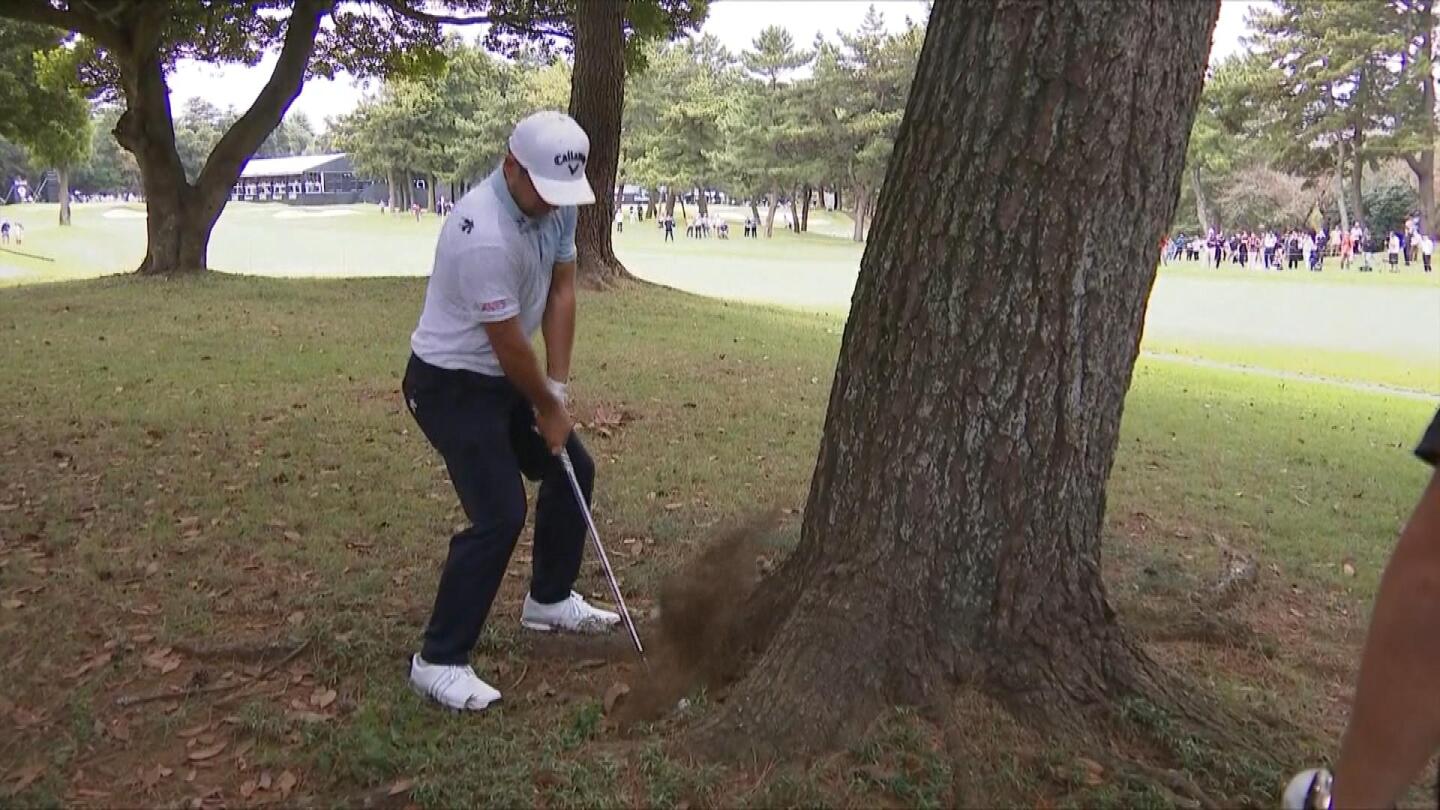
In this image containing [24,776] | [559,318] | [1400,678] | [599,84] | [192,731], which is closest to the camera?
[1400,678]

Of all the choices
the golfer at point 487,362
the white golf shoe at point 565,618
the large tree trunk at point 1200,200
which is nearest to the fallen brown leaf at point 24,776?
the golfer at point 487,362

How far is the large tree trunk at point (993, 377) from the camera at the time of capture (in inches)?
113

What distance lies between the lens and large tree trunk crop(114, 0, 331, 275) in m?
17.1

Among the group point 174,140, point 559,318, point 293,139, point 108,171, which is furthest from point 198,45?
point 293,139

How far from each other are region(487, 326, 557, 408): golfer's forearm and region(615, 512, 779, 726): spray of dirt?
853 millimetres

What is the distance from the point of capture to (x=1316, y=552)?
19.0 feet

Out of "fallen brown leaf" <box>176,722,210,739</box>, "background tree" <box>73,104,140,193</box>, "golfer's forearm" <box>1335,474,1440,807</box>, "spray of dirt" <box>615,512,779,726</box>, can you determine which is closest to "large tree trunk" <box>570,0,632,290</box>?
"spray of dirt" <box>615,512,779,726</box>

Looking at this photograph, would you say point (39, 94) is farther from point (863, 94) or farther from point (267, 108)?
point (863, 94)

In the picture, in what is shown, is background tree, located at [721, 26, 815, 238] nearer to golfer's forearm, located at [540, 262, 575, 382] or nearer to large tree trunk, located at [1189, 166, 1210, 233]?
large tree trunk, located at [1189, 166, 1210, 233]

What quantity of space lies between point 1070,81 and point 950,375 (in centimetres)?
76

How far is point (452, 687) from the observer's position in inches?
141

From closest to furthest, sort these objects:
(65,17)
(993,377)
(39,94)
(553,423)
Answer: (993,377) → (553,423) → (65,17) → (39,94)

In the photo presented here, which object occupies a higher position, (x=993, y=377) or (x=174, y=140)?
(x=174, y=140)

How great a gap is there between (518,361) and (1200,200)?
66692 mm
